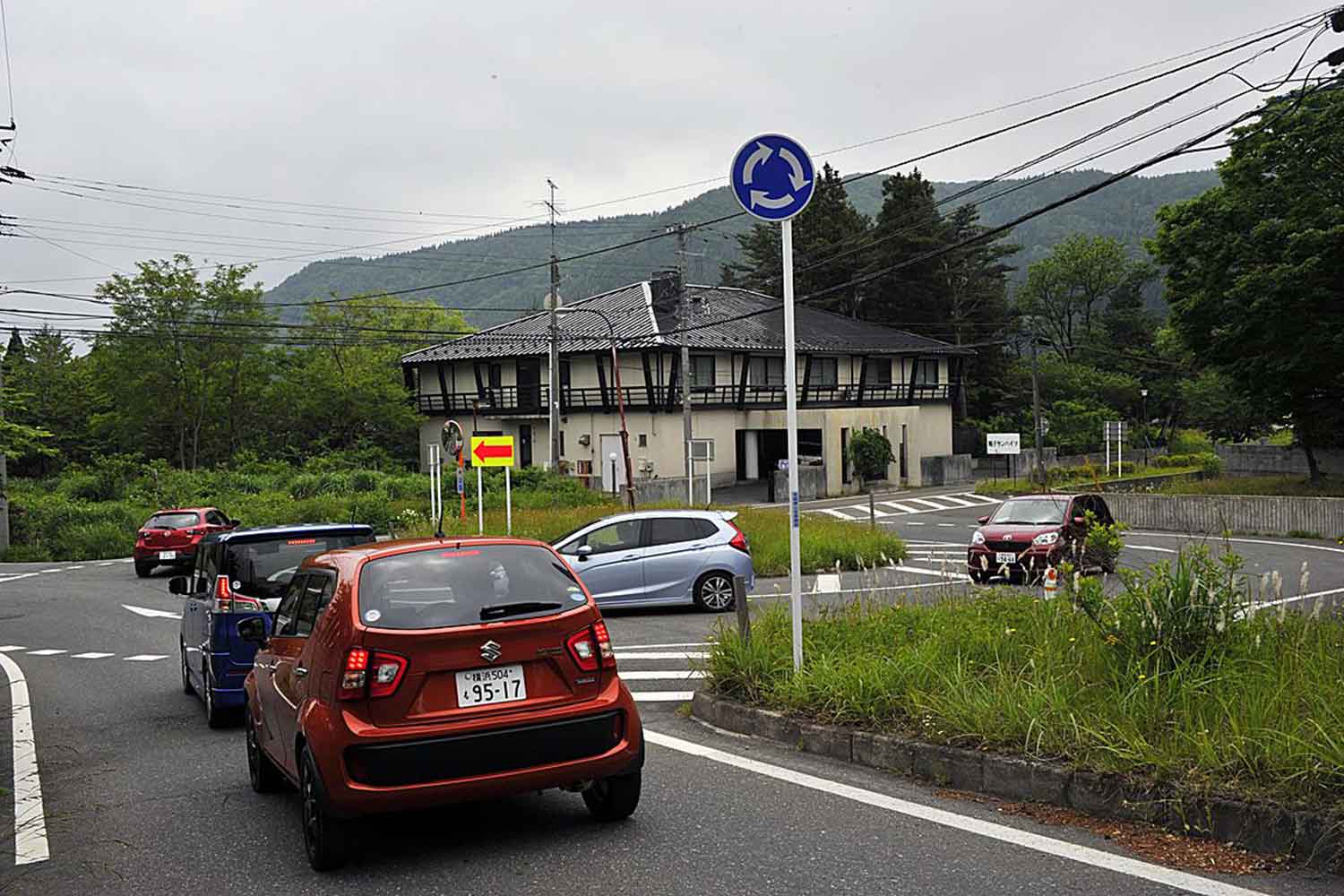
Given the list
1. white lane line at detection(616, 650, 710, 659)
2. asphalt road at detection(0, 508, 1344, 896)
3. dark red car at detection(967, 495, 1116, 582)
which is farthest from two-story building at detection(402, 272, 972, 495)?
asphalt road at detection(0, 508, 1344, 896)

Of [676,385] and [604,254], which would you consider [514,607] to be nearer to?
[676,385]

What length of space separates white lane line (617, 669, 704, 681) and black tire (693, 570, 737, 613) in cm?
542

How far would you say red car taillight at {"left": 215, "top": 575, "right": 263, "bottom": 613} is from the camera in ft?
32.2

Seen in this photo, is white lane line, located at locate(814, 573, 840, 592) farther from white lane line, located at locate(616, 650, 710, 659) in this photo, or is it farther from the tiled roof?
the tiled roof

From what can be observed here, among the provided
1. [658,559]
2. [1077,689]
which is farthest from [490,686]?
[658,559]

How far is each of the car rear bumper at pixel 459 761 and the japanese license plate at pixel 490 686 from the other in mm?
139

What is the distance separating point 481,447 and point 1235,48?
16.0 m

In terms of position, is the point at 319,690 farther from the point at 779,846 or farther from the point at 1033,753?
the point at 1033,753

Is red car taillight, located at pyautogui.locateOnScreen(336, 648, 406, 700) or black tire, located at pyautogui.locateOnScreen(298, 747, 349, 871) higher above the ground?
red car taillight, located at pyautogui.locateOnScreen(336, 648, 406, 700)

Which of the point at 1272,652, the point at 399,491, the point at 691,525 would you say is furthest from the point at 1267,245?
the point at 1272,652

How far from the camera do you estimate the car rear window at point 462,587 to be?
5508 millimetres

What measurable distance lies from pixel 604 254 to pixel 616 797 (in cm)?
13606

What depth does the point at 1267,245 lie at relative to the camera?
1401 inches

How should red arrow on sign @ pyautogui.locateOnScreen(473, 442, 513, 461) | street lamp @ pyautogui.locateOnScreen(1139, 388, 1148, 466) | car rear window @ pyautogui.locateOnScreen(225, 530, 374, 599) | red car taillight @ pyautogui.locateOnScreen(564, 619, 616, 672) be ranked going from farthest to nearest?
1. street lamp @ pyautogui.locateOnScreen(1139, 388, 1148, 466)
2. red arrow on sign @ pyautogui.locateOnScreen(473, 442, 513, 461)
3. car rear window @ pyautogui.locateOnScreen(225, 530, 374, 599)
4. red car taillight @ pyautogui.locateOnScreen(564, 619, 616, 672)
